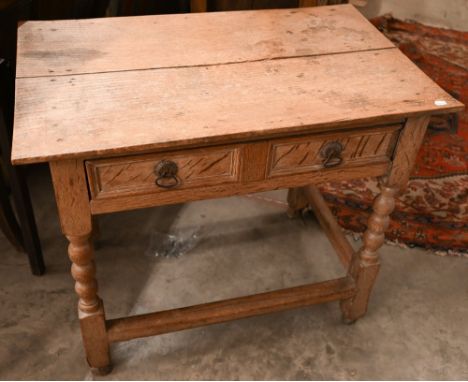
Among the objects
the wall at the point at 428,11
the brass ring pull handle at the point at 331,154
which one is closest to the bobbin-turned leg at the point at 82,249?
the brass ring pull handle at the point at 331,154

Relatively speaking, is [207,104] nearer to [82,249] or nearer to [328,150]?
[328,150]

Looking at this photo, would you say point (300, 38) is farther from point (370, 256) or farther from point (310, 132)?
point (370, 256)

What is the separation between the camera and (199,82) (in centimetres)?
130

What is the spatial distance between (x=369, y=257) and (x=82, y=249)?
88 cm

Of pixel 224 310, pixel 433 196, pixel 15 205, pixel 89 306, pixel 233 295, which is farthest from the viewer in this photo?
pixel 433 196

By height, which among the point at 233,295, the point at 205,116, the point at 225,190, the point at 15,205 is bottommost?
the point at 233,295

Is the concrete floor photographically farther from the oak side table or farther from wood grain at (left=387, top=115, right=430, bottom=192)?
wood grain at (left=387, top=115, right=430, bottom=192)

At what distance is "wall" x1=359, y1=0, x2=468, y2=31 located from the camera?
3.62m

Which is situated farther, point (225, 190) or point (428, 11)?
point (428, 11)

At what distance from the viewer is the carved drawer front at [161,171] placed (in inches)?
45.2

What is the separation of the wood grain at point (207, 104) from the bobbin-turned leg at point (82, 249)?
0.08m

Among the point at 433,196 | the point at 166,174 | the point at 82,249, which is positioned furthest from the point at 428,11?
the point at 82,249

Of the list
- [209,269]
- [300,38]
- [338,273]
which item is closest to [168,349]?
[209,269]

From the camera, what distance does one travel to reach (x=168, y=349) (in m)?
1.69
